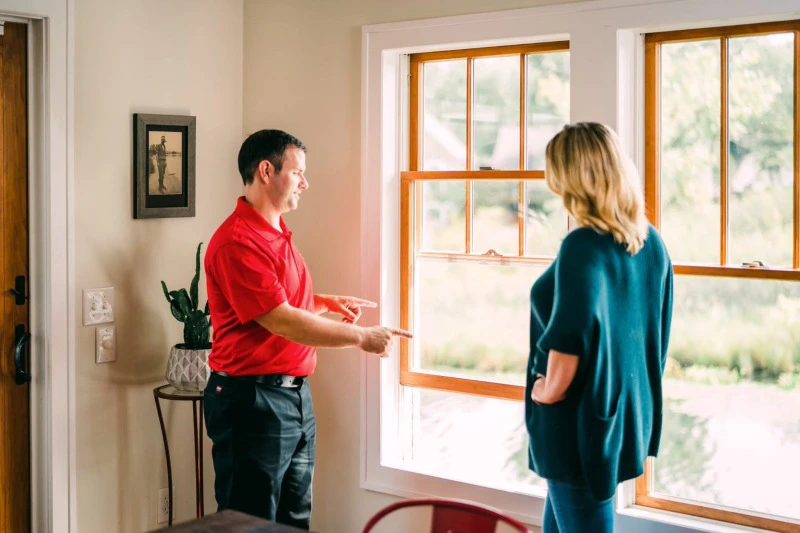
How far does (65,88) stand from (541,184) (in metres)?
A: 1.80

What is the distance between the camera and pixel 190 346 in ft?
11.7

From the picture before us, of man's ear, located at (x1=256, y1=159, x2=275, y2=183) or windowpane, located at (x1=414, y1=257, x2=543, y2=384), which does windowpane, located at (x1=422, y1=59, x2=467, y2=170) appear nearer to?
windowpane, located at (x1=414, y1=257, x2=543, y2=384)

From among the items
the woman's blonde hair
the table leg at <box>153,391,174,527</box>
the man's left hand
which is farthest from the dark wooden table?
the table leg at <box>153,391,174,527</box>

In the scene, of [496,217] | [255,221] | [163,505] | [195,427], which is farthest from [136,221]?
[496,217]

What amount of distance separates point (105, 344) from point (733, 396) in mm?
2339

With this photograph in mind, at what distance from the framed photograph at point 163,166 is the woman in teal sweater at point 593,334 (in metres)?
1.84

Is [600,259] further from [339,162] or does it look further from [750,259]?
[339,162]

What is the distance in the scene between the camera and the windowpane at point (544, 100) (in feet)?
10.8

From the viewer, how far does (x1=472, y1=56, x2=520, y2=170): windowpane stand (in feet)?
11.1

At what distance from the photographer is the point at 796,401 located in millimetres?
2906

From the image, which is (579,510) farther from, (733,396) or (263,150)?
(263,150)

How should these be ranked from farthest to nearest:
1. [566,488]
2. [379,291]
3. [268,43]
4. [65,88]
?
1. [268,43]
2. [379,291]
3. [65,88]
4. [566,488]

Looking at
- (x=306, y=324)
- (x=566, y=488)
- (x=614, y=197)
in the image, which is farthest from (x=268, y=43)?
(x=566, y=488)

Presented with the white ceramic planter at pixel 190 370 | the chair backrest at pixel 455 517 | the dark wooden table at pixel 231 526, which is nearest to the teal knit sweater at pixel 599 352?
the chair backrest at pixel 455 517
